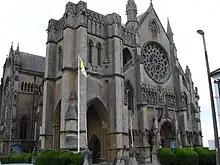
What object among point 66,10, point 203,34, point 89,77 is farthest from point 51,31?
point 203,34

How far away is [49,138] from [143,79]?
16.7 metres

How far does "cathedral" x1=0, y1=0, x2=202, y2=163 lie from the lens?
3397cm

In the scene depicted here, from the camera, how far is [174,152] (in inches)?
931

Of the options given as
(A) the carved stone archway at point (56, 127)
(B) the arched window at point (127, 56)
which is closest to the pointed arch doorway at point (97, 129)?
(A) the carved stone archway at point (56, 127)

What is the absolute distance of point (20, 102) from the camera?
2031 inches

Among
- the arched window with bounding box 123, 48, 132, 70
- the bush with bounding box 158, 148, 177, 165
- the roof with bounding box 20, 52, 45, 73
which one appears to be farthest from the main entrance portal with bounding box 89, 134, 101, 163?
the roof with bounding box 20, 52, 45, 73

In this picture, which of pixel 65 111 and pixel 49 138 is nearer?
pixel 65 111

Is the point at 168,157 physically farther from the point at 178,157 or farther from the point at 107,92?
the point at 107,92

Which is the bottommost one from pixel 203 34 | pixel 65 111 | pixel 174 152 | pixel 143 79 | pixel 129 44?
pixel 174 152

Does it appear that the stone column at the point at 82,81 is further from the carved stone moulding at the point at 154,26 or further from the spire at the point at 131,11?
the carved stone moulding at the point at 154,26

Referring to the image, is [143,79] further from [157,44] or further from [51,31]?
[51,31]

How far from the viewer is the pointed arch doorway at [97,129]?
35281mm

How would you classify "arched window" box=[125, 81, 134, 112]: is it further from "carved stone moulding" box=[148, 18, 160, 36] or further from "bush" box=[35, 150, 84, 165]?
"bush" box=[35, 150, 84, 165]

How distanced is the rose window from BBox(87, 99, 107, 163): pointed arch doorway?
12.3 meters
